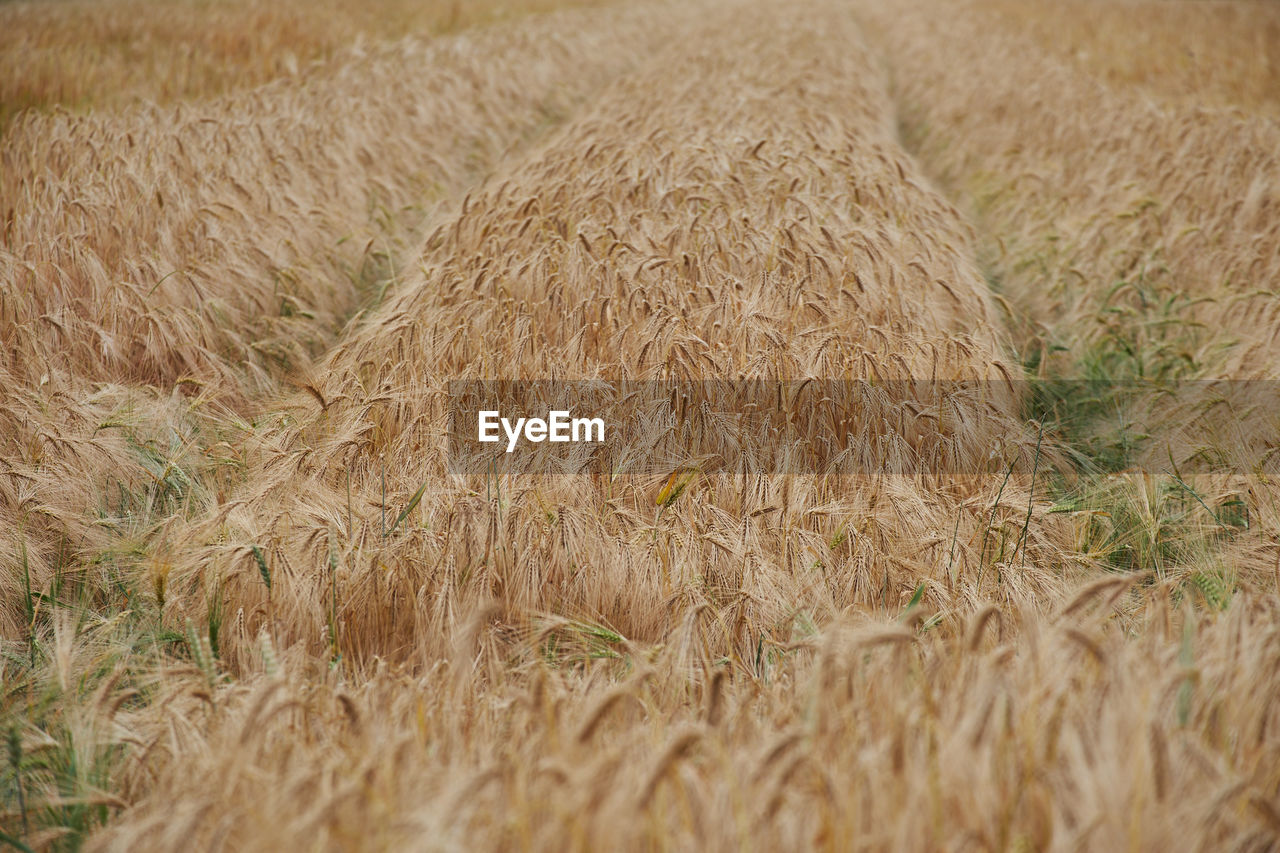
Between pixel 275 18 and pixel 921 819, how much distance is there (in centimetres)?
1298

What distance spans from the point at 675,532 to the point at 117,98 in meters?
7.18

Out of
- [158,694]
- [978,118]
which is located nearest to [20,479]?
[158,694]

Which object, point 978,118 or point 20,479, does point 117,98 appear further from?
point 978,118

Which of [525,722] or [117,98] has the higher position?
[117,98]

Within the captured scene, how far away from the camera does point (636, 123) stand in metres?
7.08

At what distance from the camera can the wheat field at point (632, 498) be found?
1.40 meters

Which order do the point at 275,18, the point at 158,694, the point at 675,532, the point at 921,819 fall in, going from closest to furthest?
the point at 921,819
the point at 158,694
the point at 675,532
the point at 275,18

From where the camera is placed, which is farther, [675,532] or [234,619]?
[675,532]

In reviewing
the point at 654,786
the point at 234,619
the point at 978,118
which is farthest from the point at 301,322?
the point at 978,118

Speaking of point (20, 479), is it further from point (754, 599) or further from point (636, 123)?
point (636, 123)

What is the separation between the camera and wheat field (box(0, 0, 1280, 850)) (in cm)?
140

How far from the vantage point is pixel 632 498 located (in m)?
2.79

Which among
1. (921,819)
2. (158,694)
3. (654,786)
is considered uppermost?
(654,786)

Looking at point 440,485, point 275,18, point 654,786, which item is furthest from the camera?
point 275,18
